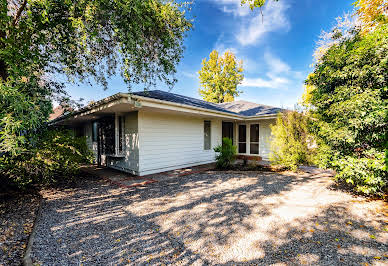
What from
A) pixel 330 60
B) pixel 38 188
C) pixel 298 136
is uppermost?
pixel 330 60

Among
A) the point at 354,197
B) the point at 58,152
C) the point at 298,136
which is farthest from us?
the point at 298,136

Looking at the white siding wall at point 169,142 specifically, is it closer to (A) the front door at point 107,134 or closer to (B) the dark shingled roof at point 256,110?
(A) the front door at point 107,134

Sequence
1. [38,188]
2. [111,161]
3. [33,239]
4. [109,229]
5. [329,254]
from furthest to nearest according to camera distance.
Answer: [111,161] < [38,188] < [109,229] < [33,239] < [329,254]

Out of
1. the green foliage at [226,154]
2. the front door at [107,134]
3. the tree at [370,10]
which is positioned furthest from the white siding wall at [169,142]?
the tree at [370,10]

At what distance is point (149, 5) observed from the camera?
4.48m

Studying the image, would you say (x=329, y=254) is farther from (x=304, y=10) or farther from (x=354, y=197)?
(x=304, y=10)

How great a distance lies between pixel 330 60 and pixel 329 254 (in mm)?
4636

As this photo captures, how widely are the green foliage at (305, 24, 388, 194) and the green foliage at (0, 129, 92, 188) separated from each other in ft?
23.9

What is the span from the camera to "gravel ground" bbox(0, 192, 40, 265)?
2.26 meters

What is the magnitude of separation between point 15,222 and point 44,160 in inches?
65.9

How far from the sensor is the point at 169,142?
285 inches

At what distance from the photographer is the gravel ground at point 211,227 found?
2.18m

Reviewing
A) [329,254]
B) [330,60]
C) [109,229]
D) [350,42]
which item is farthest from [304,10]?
[109,229]

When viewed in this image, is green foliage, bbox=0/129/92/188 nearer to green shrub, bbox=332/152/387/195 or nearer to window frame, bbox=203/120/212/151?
window frame, bbox=203/120/212/151
